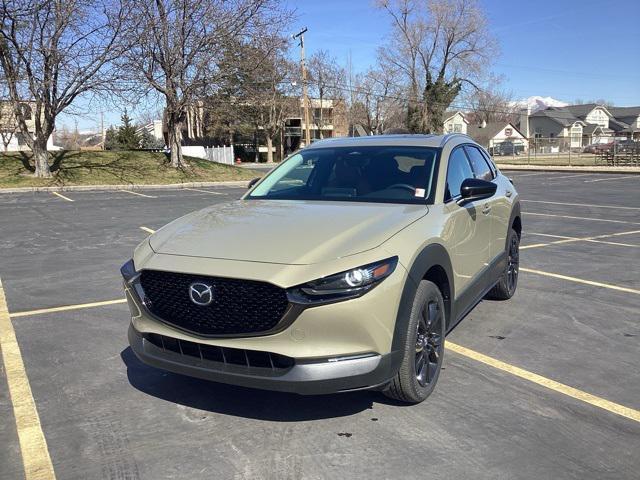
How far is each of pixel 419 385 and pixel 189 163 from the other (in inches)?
1017

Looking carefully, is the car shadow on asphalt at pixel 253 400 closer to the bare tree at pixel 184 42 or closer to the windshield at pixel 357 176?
the windshield at pixel 357 176

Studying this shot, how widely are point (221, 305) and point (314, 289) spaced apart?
1.70 ft

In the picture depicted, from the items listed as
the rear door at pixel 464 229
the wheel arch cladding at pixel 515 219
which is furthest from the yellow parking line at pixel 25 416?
the wheel arch cladding at pixel 515 219

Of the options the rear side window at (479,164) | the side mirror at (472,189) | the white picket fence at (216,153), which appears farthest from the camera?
the white picket fence at (216,153)

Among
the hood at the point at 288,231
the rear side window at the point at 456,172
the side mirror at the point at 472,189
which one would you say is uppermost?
the rear side window at the point at 456,172

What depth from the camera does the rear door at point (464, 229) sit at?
411cm

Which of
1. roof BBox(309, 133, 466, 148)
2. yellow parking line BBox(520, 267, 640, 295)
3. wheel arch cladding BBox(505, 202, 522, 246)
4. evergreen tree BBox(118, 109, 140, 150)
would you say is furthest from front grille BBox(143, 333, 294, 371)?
evergreen tree BBox(118, 109, 140, 150)

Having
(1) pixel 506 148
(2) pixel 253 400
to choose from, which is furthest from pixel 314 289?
(1) pixel 506 148

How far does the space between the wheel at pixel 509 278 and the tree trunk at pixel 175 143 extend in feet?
73.8

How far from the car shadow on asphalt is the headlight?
93 cm

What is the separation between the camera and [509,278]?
5.96 metres

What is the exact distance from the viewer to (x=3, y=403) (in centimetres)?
363

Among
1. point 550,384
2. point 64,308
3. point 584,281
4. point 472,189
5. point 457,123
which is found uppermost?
point 457,123

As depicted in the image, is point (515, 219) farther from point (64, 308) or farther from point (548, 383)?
point (64, 308)
